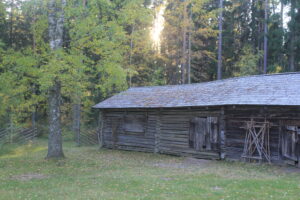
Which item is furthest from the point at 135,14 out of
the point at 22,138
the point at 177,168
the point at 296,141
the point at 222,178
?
the point at 22,138

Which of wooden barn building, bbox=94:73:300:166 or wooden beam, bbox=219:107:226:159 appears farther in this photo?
wooden beam, bbox=219:107:226:159

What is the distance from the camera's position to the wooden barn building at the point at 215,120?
1369 cm

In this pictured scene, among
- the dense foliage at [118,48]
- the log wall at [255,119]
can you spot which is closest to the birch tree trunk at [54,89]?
the dense foliage at [118,48]

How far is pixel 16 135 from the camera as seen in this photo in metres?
24.1

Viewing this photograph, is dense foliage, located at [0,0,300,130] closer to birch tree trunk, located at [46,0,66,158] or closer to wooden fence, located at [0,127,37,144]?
birch tree trunk, located at [46,0,66,158]

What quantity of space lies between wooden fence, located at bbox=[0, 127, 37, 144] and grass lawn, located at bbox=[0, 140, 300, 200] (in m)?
10.2

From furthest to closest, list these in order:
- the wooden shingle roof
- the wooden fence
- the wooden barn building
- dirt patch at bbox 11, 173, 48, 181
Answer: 1. the wooden fence
2. the wooden shingle roof
3. the wooden barn building
4. dirt patch at bbox 11, 173, 48, 181

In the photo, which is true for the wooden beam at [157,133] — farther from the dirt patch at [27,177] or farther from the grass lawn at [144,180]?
the dirt patch at [27,177]

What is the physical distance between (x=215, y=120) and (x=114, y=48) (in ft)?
20.4

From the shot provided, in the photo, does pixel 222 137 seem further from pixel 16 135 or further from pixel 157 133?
pixel 16 135

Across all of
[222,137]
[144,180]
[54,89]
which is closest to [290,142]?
[222,137]

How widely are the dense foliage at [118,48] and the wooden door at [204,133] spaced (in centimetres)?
434

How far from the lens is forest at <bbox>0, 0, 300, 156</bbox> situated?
13281 mm

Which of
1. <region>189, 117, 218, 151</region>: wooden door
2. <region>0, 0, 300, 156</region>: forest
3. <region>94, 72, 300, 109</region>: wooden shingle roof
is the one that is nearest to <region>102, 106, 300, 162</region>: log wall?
<region>189, 117, 218, 151</region>: wooden door
